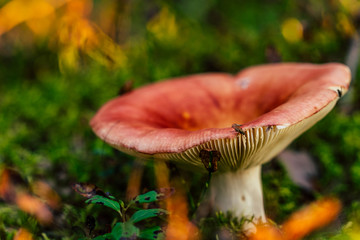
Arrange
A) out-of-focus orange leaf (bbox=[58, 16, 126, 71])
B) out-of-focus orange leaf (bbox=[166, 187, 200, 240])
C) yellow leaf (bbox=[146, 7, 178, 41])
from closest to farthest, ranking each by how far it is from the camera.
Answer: out-of-focus orange leaf (bbox=[166, 187, 200, 240]) < out-of-focus orange leaf (bbox=[58, 16, 126, 71]) < yellow leaf (bbox=[146, 7, 178, 41])

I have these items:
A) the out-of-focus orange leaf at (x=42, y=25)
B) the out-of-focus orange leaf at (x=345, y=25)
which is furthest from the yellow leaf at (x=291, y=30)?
the out-of-focus orange leaf at (x=42, y=25)

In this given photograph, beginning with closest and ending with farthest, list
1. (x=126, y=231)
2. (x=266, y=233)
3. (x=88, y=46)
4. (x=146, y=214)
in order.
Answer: (x=126, y=231)
(x=146, y=214)
(x=266, y=233)
(x=88, y=46)

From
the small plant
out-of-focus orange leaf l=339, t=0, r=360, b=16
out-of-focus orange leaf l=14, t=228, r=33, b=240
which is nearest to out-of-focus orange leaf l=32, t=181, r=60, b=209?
out-of-focus orange leaf l=14, t=228, r=33, b=240

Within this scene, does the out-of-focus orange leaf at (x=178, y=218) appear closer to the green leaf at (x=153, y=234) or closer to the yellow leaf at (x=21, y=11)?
the green leaf at (x=153, y=234)

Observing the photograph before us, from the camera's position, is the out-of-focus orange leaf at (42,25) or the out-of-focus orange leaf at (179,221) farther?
the out-of-focus orange leaf at (42,25)

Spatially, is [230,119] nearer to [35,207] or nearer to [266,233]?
[266,233]

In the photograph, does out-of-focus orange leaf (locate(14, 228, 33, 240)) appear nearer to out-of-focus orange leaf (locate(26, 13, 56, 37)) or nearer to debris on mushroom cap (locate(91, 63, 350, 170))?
debris on mushroom cap (locate(91, 63, 350, 170))

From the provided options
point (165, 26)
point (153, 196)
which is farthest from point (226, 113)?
point (165, 26)
